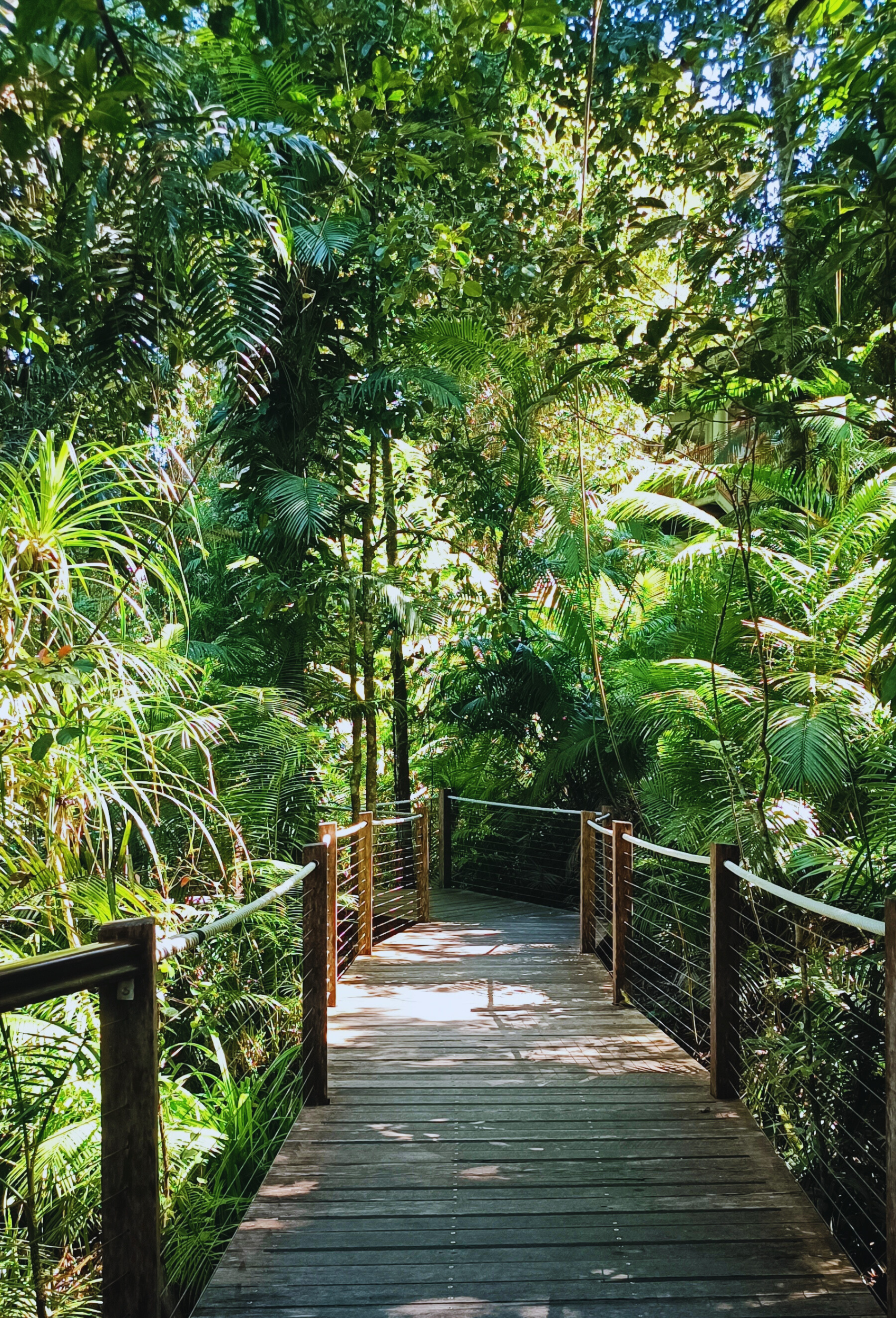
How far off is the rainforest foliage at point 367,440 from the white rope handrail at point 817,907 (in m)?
0.32

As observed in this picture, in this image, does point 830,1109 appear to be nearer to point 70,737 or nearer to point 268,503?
point 70,737

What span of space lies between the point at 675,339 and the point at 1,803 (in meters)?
2.28

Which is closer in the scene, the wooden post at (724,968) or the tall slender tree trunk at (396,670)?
the wooden post at (724,968)

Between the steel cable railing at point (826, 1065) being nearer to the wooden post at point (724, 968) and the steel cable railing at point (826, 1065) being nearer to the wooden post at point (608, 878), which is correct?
the wooden post at point (724, 968)

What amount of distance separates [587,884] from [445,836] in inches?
136

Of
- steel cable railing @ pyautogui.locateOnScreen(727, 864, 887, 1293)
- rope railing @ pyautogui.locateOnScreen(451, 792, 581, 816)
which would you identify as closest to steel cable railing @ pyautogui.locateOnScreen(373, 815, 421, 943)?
rope railing @ pyautogui.locateOnScreen(451, 792, 581, 816)

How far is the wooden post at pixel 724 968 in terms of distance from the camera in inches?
140

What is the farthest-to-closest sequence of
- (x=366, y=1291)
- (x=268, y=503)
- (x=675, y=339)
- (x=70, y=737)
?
(x=268, y=503) < (x=675, y=339) < (x=70, y=737) < (x=366, y=1291)

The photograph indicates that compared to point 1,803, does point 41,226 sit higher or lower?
higher

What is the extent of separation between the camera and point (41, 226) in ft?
12.0

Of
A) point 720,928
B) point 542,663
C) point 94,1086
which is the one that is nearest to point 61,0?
point 94,1086

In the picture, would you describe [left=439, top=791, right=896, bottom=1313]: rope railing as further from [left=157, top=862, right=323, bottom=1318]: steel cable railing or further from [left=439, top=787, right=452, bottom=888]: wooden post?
[left=439, top=787, right=452, bottom=888]: wooden post

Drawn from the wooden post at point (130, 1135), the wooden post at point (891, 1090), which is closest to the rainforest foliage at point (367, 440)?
the wooden post at point (130, 1135)

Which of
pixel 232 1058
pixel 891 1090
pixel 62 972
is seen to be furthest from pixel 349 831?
pixel 62 972
